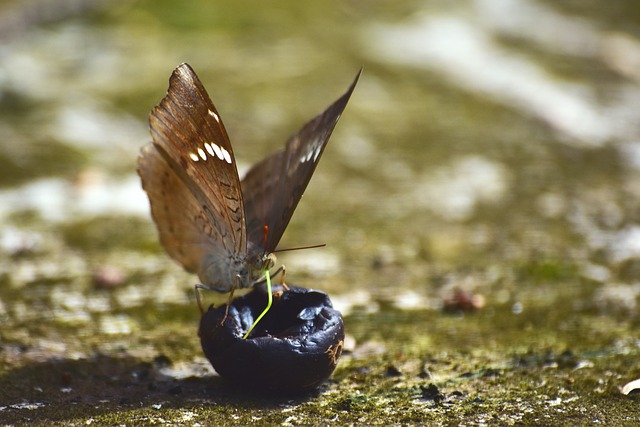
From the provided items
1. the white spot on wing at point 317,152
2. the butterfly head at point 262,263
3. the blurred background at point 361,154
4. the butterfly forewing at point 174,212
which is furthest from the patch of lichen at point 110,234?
the white spot on wing at point 317,152

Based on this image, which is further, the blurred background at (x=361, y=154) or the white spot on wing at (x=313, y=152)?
the blurred background at (x=361, y=154)

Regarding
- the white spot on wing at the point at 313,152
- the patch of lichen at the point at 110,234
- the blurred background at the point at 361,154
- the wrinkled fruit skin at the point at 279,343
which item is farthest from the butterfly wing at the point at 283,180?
the patch of lichen at the point at 110,234

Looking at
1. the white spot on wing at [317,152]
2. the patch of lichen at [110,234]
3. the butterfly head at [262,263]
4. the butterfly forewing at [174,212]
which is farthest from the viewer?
the patch of lichen at [110,234]

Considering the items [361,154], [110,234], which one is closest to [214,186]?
[110,234]

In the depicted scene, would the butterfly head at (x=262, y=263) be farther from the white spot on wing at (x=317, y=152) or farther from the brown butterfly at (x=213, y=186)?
the white spot on wing at (x=317, y=152)

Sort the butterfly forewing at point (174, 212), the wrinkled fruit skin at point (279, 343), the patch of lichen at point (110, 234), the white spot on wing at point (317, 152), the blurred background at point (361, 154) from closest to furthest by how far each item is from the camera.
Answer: the wrinkled fruit skin at point (279, 343) → the white spot on wing at point (317, 152) → the butterfly forewing at point (174, 212) → the blurred background at point (361, 154) → the patch of lichen at point (110, 234)

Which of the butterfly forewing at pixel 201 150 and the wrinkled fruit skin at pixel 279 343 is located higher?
the butterfly forewing at pixel 201 150

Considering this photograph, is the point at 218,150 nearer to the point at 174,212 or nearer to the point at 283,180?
the point at 283,180

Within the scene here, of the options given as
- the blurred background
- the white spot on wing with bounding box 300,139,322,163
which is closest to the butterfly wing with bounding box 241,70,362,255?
the white spot on wing with bounding box 300,139,322,163

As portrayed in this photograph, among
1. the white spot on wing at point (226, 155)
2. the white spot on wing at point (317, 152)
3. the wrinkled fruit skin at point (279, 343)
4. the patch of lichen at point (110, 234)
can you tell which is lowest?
the wrinkled fruit skin at point (279, 343)
